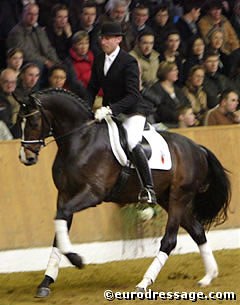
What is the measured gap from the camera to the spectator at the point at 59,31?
1373 centimetres

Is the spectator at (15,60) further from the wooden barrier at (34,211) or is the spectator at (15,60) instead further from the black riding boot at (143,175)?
the black riding boot at (143,175)

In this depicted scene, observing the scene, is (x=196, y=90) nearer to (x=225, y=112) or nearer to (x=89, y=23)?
(x=225, y=112)

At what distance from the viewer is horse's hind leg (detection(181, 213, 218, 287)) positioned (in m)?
10.7

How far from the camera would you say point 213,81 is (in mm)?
14703

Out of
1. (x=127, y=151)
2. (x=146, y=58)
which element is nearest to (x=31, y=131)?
(x=127, y=151)

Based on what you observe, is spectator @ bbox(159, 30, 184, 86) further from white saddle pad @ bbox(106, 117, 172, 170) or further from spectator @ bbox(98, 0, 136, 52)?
white saddle pad @ bbox(106, 117, 172, 170)

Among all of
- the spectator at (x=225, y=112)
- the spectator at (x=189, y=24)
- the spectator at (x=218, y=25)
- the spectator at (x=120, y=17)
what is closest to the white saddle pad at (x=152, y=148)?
the spectator at (x=225, y=112)

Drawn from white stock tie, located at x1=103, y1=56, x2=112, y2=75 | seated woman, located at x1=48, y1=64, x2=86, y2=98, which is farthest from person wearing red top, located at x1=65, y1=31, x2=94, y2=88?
white stock tie, located at x1=103, y1=56, x2=112, y2=75

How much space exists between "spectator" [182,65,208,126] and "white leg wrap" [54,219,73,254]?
4.73 meters

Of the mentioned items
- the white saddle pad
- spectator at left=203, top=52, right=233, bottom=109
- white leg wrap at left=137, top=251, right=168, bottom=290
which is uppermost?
the white saddle pad

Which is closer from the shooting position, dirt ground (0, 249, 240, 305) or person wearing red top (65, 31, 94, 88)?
dirt ground (0, 249, 240, 305)

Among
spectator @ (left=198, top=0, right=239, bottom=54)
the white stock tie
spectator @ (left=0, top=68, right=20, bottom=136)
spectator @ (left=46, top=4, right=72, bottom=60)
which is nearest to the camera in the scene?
the white stock tie

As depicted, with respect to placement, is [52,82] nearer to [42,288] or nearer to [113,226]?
[113,226]

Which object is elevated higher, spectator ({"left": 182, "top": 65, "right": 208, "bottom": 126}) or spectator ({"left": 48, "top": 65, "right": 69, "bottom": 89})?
spectator ({"left": 48, "top": 65, "right": 69, "bottom": 89})
